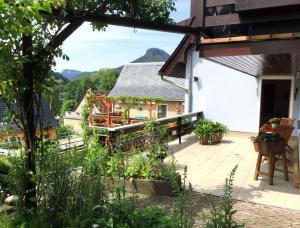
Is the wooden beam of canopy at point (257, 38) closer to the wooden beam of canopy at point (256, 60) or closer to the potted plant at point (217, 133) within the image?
the wooden beam of canopy at point (256, 60)

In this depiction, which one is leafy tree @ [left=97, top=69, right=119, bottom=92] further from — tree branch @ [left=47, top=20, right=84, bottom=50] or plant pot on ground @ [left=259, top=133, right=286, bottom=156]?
tree branch @ [left=47, top=20, right=84, bottom=50]

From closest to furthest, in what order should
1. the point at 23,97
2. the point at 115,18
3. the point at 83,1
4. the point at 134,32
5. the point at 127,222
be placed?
1. the point at 127,222
2. the point at 23,97
3. the point at 83,1
4. the point at 115,18
5. the point at 134,32

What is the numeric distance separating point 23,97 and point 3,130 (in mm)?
650

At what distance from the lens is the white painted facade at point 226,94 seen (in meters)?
10.2

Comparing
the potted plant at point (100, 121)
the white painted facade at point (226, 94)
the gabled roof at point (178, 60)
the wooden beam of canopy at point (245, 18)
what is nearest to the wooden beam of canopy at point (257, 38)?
the wooden beam of canopy at point (245, 18)

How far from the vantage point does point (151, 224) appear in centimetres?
308

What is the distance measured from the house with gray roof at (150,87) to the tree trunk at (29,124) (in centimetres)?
1797

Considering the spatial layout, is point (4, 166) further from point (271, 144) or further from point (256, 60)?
point (256, 60)

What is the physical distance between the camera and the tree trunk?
321cm

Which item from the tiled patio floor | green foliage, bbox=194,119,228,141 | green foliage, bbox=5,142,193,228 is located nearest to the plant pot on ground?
the tiled patio floor

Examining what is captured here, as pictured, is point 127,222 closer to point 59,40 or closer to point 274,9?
point 59,40

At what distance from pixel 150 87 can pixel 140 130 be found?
1803 cm

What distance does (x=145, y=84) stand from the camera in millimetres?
25562

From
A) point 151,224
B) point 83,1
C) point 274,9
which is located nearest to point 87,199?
point 151,224
